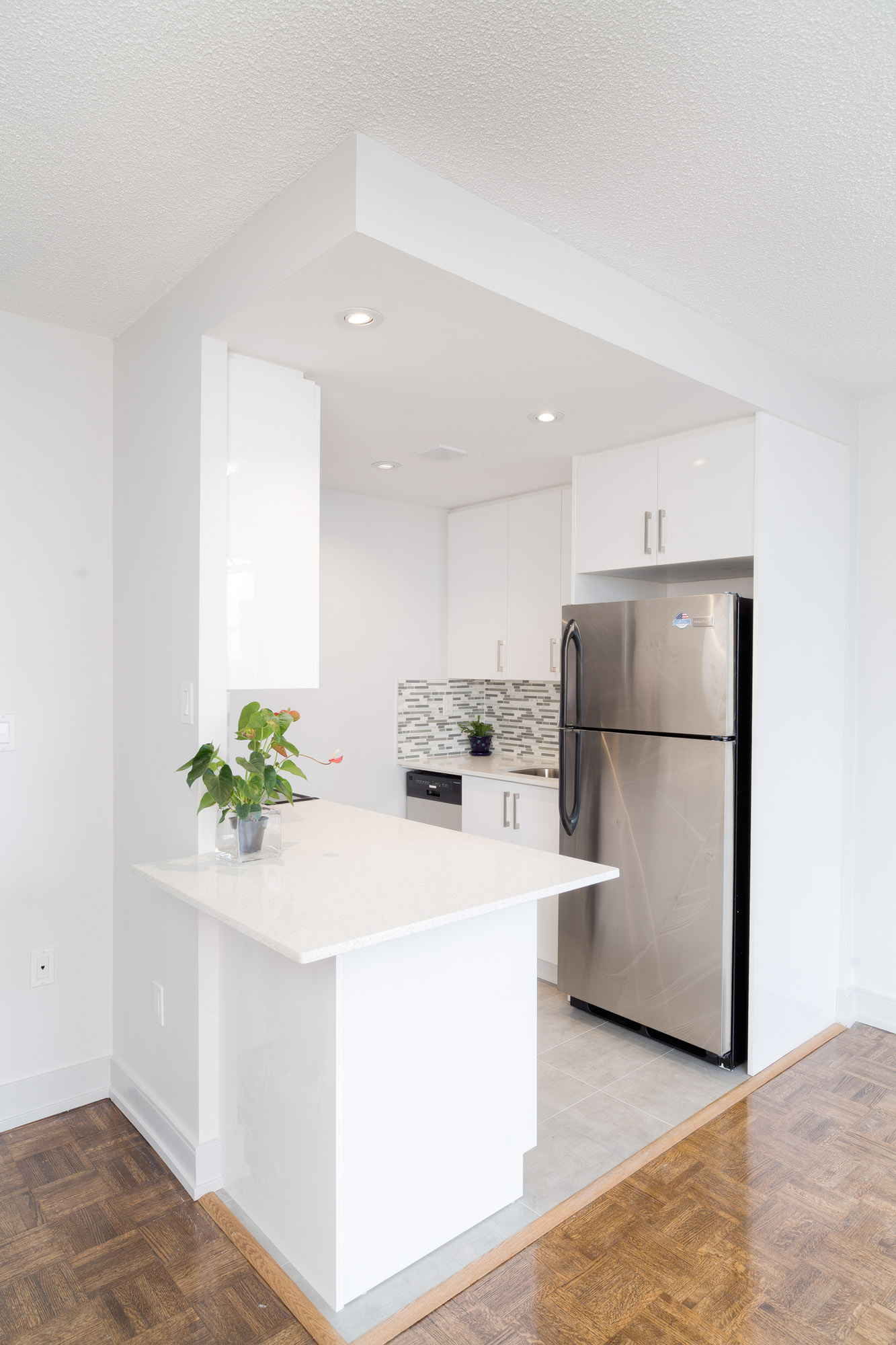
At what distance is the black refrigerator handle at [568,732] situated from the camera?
324 centimetres

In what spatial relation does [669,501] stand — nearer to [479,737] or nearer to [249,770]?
[249,770]

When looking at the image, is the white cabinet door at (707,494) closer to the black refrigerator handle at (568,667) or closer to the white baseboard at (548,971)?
the black refrigerator handle at (568,667)

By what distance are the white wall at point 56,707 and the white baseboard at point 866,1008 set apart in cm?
282

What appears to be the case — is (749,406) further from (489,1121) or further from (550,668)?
(489,1121)

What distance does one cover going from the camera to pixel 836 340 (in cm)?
277

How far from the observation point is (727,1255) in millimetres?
1979

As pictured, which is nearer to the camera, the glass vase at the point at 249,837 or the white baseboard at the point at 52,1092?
the glass vase at the point at 249,837

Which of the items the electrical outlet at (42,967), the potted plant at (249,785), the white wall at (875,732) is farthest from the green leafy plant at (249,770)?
the white wall at (875,732)

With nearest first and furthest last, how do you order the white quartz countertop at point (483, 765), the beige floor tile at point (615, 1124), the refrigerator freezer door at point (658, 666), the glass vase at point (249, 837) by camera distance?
the glass vase at point (249, 837)
the beige floor tile at point (615, 1124)
the refrigerator freezer door at point (658, 666)
the white quartz countertop at point (483, 765)

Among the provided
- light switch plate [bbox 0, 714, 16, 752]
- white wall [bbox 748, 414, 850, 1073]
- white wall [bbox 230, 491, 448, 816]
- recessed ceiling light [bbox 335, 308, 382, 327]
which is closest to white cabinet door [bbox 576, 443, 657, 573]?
white wall [bbox 748, 414, 850, 1073]

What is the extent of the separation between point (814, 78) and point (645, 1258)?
101 inches

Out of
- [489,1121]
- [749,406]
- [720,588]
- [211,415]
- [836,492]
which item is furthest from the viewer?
[720,588]

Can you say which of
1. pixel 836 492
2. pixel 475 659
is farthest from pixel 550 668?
pixel 836 492

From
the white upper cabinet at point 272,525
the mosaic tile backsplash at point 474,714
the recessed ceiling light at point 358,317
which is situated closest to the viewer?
the recessed ceiling light at point 358,317
